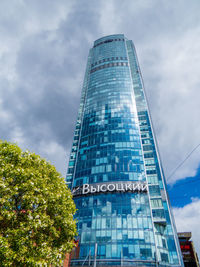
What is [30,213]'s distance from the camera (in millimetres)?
15789

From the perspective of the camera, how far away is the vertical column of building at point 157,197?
1857 inches

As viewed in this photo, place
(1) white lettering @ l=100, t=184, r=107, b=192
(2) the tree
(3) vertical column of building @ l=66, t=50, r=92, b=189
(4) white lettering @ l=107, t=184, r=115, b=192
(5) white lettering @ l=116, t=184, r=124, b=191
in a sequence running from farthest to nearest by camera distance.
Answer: (3) vertical column of building @ l=66, t=50, r=92, b=189, (1) white lettering @ l=100, t=184, r=107, b=192, (4) white lettering @ l=107, t=184, r=115, b=192, (5) white lettering @ l=116, t=184, r=124, b=191, (2) the tree

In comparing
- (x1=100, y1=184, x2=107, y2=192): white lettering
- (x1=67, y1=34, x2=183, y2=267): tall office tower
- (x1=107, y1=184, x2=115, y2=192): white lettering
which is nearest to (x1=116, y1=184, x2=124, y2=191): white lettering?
(x1=67, y1=34, x2=183, y2=267): tall office tower

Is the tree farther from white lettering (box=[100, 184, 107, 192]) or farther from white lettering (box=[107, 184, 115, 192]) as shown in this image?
white lettering (box=[100, 184, 107, 192])

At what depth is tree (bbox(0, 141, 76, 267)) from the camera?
14.2m

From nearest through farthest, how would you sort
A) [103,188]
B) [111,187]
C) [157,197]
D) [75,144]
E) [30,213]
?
[30,213] → [157,197] → [111,187] → [103,188] → [75,144]

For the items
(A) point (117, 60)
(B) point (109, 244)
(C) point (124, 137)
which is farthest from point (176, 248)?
(A) point (117, 60)

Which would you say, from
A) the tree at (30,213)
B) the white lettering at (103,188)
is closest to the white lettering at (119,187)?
the white lettering at (103,188)

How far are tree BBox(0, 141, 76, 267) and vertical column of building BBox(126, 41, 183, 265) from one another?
39.7 meters

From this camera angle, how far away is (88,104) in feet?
292

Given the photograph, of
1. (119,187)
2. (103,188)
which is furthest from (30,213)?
(103,188)

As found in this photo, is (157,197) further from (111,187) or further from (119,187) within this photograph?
(111,187)

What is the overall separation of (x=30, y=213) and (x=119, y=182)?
44.1m

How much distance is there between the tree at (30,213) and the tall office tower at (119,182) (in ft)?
51.9
